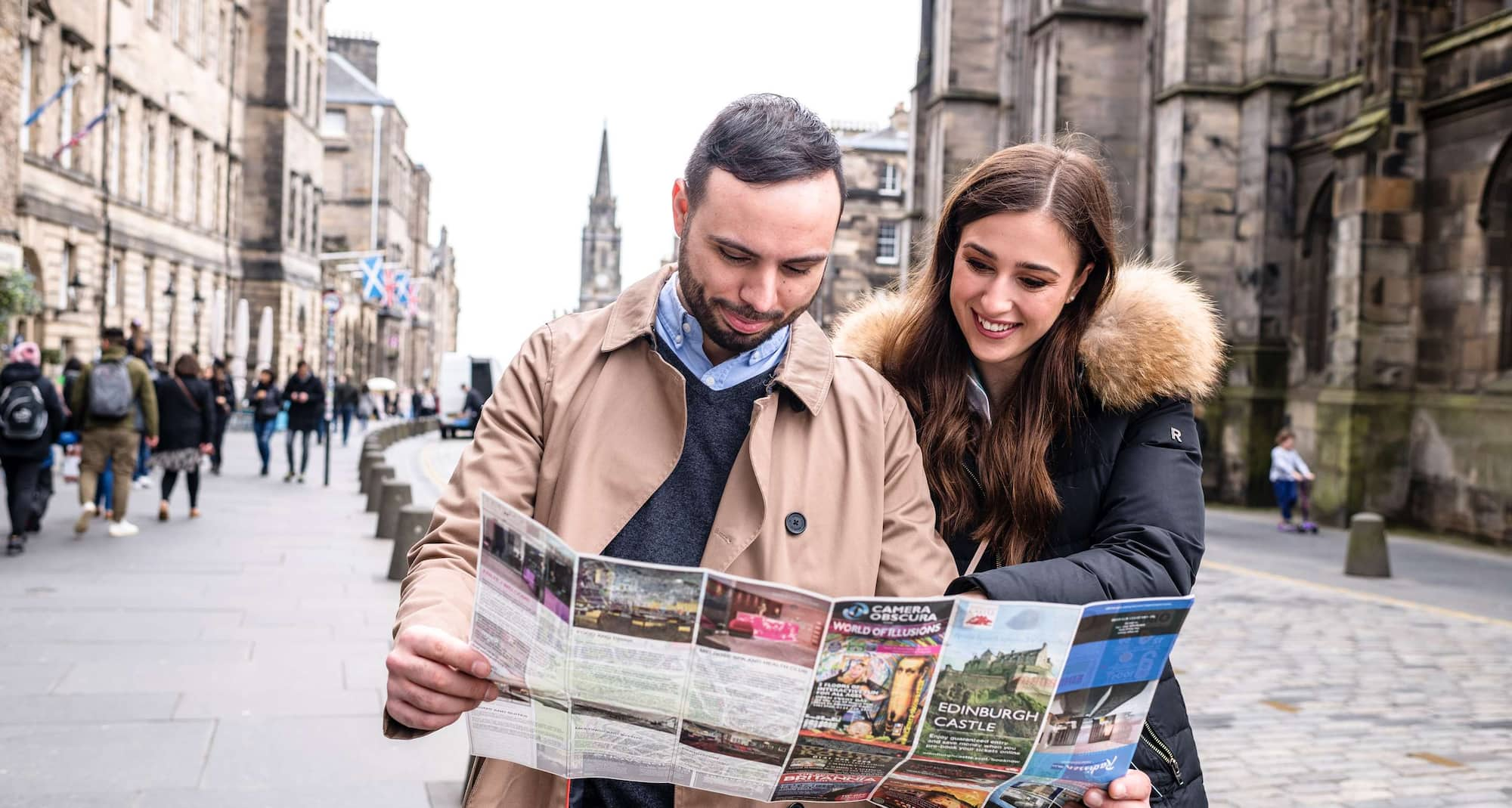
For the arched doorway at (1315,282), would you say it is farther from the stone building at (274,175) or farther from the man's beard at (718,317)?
the stone building at (274,175)

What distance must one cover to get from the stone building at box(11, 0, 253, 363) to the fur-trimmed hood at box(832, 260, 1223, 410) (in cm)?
2657

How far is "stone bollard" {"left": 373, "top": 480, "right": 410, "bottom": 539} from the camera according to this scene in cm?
1348

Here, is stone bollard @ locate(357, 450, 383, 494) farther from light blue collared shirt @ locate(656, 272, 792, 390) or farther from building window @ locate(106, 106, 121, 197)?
building window @ locate(106, 106, 121, 197)

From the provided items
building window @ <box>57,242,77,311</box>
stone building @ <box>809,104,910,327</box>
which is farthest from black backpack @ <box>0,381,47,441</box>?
stone building @ <box>809,104,910,327</box>

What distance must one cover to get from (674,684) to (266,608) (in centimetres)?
790

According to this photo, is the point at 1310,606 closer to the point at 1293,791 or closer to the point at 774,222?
the point at 1293,791

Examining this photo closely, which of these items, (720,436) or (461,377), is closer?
(720,436)

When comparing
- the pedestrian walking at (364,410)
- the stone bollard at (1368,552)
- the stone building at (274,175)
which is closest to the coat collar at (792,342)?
the stone bollard at (1368,552)

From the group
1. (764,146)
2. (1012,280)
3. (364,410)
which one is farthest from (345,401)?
(764,146)

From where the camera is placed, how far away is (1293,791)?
5.59m

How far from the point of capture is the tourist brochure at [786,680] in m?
1.76

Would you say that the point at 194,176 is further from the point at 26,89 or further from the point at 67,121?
the point at 26,89

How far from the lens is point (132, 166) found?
37469mm

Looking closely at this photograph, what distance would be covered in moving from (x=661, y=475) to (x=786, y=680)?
44 centimetres
